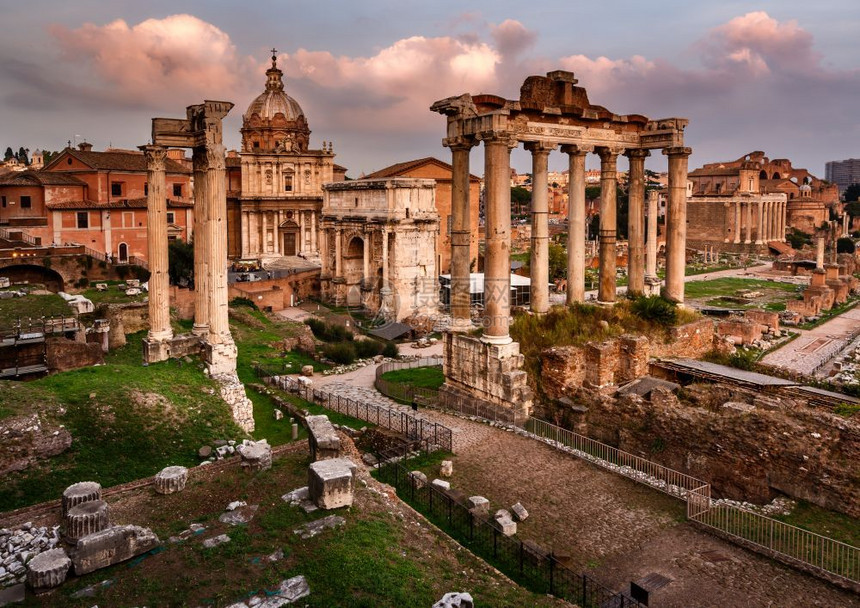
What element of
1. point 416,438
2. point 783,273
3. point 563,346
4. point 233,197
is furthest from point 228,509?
point 783,273

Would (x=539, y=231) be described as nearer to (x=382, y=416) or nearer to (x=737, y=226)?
(x=382, y=416)

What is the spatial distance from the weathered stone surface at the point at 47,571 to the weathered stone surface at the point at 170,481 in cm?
248

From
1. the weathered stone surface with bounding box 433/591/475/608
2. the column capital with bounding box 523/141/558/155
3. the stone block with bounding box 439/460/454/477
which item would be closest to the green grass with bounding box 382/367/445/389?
the column capital with bounding box 523/141/558/155

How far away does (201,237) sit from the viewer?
661 inches

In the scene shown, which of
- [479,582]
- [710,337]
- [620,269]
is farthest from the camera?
[620,269]

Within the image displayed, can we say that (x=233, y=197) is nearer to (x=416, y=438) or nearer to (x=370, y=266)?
(x=370, y=266)

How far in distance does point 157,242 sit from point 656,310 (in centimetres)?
1368

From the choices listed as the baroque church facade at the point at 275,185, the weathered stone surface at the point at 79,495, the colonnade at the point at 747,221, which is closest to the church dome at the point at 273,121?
the baroque church facade at the point at 275,185

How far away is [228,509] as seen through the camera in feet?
31.3

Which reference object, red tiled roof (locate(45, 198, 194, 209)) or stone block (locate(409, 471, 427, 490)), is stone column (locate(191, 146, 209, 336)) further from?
red tiled roof (locate(45, 198, 194, 209))

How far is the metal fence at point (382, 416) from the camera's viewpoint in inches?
589

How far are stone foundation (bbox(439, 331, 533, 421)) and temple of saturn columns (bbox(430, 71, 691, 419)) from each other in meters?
0.03

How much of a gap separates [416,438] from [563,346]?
15.7 ft

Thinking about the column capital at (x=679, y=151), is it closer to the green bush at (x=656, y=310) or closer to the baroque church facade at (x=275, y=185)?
the green bush at (x=656, y=310)
